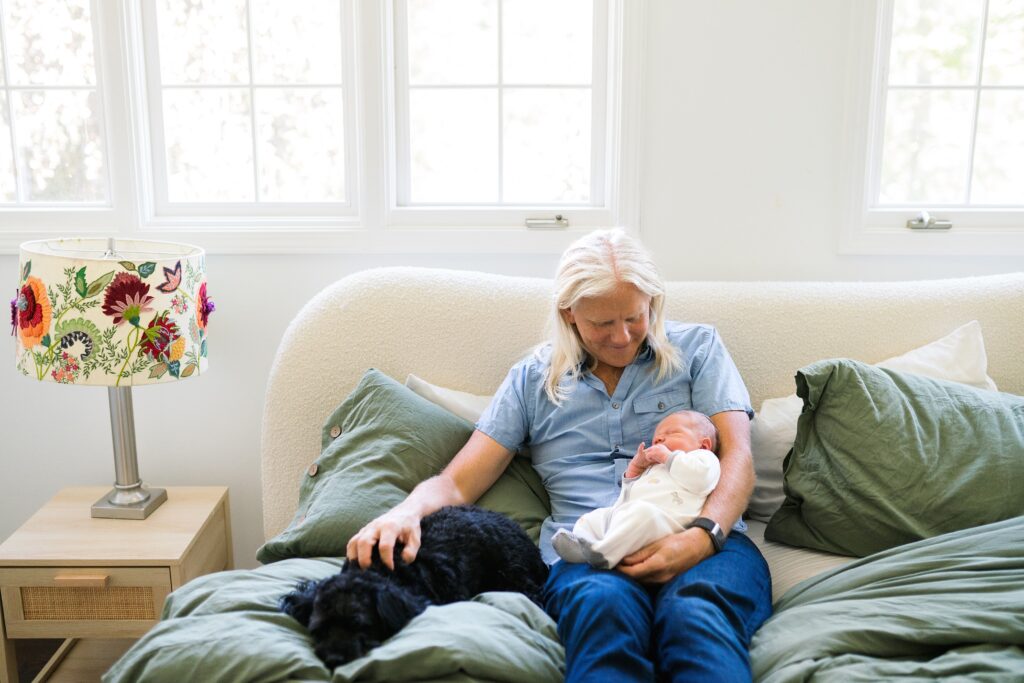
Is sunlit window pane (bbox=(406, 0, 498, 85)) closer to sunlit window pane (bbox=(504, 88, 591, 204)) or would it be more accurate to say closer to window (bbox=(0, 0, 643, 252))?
window (bbox=(0, 0, 643, 252))

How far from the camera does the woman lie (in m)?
1.47

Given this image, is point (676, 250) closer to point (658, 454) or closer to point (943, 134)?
point (943, 134)

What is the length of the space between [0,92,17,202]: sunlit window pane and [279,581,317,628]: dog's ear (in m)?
1.71

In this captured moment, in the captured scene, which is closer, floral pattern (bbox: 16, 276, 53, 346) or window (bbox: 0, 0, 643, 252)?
floral pattern (bbox: 16, 276, 53, 346)

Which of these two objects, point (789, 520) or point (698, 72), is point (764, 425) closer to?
point (789, 520)

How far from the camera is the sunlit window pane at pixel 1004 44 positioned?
2420mm

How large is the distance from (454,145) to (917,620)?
5.61 feet

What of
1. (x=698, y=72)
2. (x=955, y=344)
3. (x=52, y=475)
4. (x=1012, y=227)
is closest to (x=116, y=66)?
(x=52, y=475)

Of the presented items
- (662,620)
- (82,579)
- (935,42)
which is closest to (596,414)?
(662,620)

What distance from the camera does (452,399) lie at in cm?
200

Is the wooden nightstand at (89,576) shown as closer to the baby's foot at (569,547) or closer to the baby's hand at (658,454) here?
the baby's foot at (569,547)

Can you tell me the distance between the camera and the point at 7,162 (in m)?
2.49

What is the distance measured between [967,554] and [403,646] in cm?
96

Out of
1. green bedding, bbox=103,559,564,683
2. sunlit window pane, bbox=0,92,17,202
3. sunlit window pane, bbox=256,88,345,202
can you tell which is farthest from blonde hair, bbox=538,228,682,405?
sunlit window pane, bbox=0,92,17,202
